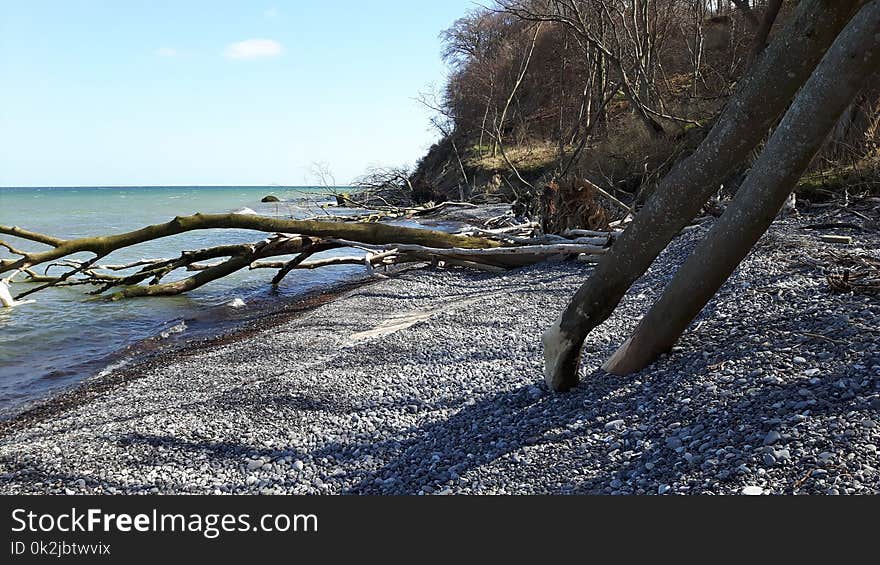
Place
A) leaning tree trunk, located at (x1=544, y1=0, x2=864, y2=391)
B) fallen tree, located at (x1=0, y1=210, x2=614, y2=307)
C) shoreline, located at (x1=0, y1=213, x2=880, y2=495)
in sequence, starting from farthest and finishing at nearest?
fallen tree, located at (x1=0, y1=210, x2=614, y2=307) < leaning tree trunk, located at (x1=544, y1=0, x2=864, y2=391) < shoreline, located at (x1=0, y1=213, x2=880, y2=495)

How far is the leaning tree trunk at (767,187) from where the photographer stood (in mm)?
3105

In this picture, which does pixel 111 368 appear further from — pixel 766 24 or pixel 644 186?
pixel 644 186

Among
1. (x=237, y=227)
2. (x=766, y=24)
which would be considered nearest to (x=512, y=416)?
(x=237, y=227)

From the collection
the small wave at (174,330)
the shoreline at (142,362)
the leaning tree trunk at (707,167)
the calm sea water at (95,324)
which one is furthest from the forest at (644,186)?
the small wave at (174,330)

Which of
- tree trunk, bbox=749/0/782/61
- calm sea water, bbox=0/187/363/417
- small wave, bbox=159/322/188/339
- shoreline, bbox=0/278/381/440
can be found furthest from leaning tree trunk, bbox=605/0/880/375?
small wave, bbox=159/322/188/339

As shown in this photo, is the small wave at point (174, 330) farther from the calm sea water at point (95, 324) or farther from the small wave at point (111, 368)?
the small wave at point (111, 368)

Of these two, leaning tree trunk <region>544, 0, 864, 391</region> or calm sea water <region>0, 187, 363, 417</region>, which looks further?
calm sea water <region>0, 187, 363, 417</region>

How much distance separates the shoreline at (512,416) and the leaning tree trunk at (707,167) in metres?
0.55

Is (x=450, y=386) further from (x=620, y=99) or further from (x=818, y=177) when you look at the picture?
(x=620, y=99)

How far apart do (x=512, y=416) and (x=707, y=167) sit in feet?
6.81

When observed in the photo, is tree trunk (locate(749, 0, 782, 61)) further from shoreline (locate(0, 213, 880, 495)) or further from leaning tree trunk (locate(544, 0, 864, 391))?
leaning tree trunk (locate(544, 0, 864, 391))

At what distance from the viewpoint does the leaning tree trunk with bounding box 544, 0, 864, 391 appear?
3416 mm

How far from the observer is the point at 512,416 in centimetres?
446

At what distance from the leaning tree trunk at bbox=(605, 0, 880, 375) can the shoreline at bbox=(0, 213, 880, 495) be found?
264 millimetres
